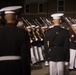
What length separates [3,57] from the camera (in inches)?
229

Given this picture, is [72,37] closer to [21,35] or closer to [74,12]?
[21,35]

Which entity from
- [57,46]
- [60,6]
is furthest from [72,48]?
[60,6]

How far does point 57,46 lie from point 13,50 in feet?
9.04

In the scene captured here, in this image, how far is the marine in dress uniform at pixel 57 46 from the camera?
8383 mm

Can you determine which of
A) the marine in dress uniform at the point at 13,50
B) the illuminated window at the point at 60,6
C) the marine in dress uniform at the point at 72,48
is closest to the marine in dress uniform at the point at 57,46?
the marine in dress uniform at the point at 13,50

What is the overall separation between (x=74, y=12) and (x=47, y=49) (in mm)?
36715

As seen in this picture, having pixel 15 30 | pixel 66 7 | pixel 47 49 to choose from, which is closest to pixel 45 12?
pixel 66 7

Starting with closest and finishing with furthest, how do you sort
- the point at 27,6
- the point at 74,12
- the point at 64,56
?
the point at 64,56, the point at 74,12, the point at 27,6

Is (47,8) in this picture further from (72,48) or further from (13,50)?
(13,50)

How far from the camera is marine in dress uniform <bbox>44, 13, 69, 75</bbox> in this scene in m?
8.38

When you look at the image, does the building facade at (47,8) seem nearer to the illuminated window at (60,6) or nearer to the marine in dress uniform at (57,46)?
the illuminated window at (60,6)

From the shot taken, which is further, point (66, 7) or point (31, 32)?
point (66, 7)

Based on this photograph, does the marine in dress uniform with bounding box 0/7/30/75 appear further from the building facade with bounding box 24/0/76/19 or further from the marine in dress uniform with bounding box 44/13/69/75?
the building facade with bounding box 24/0/76/19

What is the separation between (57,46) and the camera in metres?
8.45
